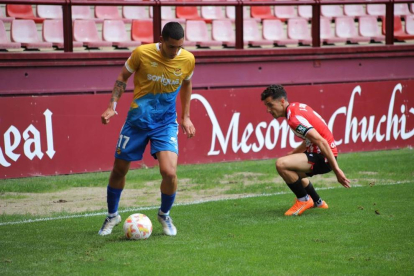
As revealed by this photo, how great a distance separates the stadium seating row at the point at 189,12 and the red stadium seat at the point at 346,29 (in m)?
0.43

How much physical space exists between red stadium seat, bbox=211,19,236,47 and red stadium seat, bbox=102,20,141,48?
197 centimetres

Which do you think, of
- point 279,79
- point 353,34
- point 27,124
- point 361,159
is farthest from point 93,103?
point 353,34

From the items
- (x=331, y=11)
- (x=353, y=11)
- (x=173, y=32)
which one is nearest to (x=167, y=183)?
(x=173, y=32)

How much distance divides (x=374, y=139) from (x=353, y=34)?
346cm

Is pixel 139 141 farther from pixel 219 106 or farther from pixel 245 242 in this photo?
pixel 219 106

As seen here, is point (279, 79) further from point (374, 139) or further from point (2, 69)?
point (2, 69)

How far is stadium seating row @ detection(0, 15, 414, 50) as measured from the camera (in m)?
12.9

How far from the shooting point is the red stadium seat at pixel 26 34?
12.7m

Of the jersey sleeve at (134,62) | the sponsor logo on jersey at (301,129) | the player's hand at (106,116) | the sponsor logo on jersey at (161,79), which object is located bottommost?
the sponsor logo on jersey at (301,129)

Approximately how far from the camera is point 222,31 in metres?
15.3

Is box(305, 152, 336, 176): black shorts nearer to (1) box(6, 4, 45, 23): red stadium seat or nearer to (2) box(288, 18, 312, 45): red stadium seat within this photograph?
(1) box(6, 4, 45, 23): red stadium seat

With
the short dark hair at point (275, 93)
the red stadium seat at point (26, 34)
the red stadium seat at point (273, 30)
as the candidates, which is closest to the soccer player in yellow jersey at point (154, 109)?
the short dark hair at point (275, 93)

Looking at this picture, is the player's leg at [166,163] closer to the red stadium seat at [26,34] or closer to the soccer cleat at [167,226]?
the soccer cleat at [167,226]

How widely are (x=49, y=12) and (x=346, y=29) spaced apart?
6.86 meters
